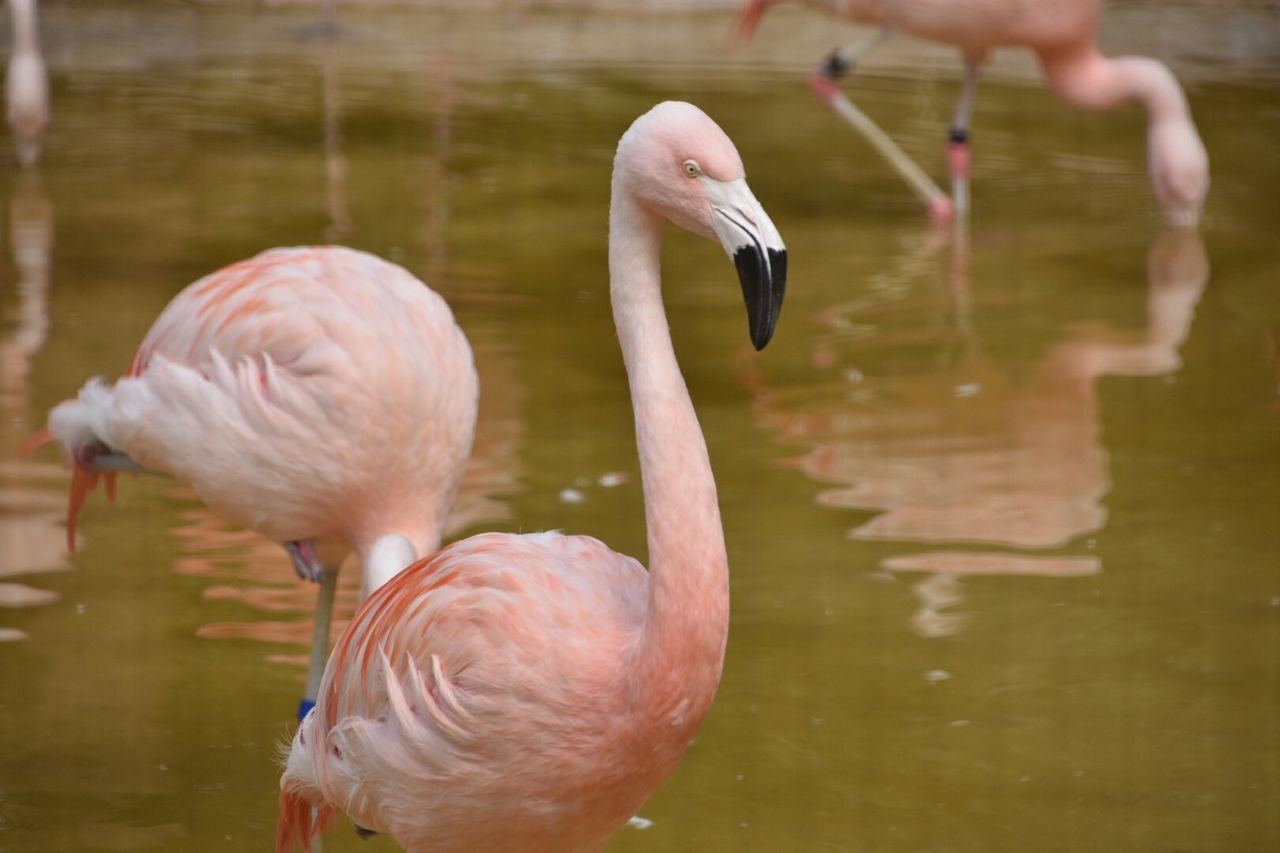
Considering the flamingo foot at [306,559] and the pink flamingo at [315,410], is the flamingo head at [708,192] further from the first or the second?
the flamingo foot at [306,559]

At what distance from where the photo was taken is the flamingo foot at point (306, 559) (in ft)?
10.9

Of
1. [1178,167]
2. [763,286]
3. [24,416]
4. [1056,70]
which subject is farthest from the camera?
[1056,70]

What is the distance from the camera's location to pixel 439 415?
3172mm

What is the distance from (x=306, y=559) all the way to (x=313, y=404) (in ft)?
1.17

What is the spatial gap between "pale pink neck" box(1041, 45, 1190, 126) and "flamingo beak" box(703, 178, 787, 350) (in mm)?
5664

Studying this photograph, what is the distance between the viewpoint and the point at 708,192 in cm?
218

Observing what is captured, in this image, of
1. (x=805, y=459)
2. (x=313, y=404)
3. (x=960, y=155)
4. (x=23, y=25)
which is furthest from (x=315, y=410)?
(x=23, y=25)

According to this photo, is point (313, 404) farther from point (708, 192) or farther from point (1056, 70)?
point (1056, 70)

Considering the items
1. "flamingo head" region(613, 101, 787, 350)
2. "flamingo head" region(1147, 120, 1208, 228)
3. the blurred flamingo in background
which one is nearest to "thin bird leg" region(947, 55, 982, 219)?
"flamingo head" region(1147, 120, 1208, 228)

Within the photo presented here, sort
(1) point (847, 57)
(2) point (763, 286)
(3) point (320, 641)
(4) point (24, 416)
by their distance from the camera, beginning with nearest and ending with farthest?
(2) point (763, 286)
(3) point (320, 641)
(4) point (24, 416)
(1) point (847, 57)

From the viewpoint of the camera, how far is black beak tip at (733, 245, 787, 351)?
210 centimetres

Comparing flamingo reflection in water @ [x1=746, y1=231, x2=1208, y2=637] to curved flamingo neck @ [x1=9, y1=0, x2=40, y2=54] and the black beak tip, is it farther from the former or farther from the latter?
curved flamingo neck @ [x1=9, y1=0, x2=40, y2=54]

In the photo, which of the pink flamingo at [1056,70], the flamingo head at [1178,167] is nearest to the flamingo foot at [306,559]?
the pink flamingo at [1056,70]

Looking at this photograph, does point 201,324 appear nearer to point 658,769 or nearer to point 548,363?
point 658,769
